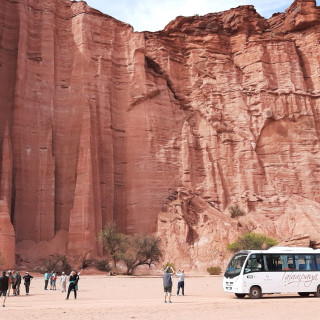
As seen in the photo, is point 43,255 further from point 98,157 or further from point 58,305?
point 58,305

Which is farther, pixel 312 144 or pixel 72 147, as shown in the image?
pixel 312 144

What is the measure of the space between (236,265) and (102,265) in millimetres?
21070

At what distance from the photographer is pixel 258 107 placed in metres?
48.5

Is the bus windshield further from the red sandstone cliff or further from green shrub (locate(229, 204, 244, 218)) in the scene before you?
green shrub (locate(229, 204, 244, 218))

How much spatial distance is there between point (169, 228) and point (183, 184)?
618cm

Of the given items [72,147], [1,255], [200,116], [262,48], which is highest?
[262,48]

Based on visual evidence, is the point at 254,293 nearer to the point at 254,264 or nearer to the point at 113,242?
the point at 254,264

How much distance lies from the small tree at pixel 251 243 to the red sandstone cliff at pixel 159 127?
67.2 inches

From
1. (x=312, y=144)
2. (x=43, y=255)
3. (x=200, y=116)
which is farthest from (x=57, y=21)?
(x=312, y=144)

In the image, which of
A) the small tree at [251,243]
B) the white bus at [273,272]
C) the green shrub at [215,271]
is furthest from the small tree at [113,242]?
the white bus at [273,272]

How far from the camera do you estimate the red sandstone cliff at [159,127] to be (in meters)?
39.2

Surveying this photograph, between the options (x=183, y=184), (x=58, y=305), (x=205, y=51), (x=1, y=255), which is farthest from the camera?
(x=205, y=51)

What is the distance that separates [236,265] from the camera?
51.5ft

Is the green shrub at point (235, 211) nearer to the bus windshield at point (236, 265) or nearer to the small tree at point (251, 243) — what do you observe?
the small tree at point (251, 243)
